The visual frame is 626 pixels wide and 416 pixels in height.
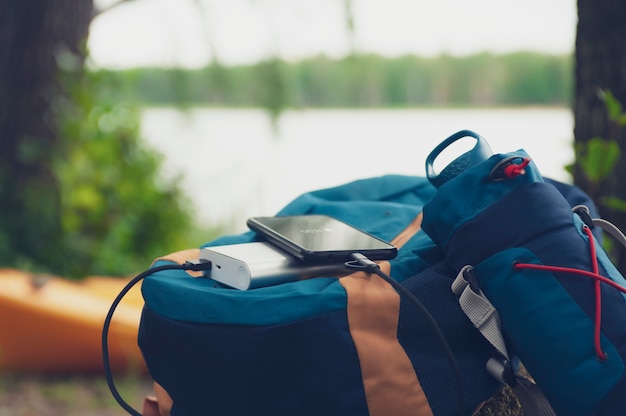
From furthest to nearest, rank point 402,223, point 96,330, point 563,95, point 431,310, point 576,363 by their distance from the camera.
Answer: point 563,95
point 96,330
point 402,223
point 431,310
point 576,363

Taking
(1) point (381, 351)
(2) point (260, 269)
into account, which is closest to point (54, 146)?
(2) point (260, 269)

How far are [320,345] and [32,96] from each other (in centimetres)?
235

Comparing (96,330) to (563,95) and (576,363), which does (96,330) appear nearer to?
(576,363)

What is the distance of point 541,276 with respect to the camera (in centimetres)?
86

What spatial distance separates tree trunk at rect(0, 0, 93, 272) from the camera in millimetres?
2795

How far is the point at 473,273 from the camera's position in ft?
2.96

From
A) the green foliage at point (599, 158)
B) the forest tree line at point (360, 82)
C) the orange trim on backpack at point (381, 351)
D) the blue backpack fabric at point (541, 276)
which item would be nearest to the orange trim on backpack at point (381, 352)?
the orange trim on backpack at point (381, 351)

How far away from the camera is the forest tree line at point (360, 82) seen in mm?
2570

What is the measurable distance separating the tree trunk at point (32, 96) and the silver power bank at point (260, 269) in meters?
2.02

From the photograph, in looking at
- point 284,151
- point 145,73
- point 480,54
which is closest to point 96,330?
point 284,151

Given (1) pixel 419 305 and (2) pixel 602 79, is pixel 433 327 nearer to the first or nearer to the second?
(1) pixel 419 305

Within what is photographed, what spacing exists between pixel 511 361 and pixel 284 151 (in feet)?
5.78

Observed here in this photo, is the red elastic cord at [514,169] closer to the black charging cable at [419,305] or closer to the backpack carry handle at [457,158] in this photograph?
the backpack carry handle at [457,158]

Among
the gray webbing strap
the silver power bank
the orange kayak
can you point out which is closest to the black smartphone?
the silver power bank
